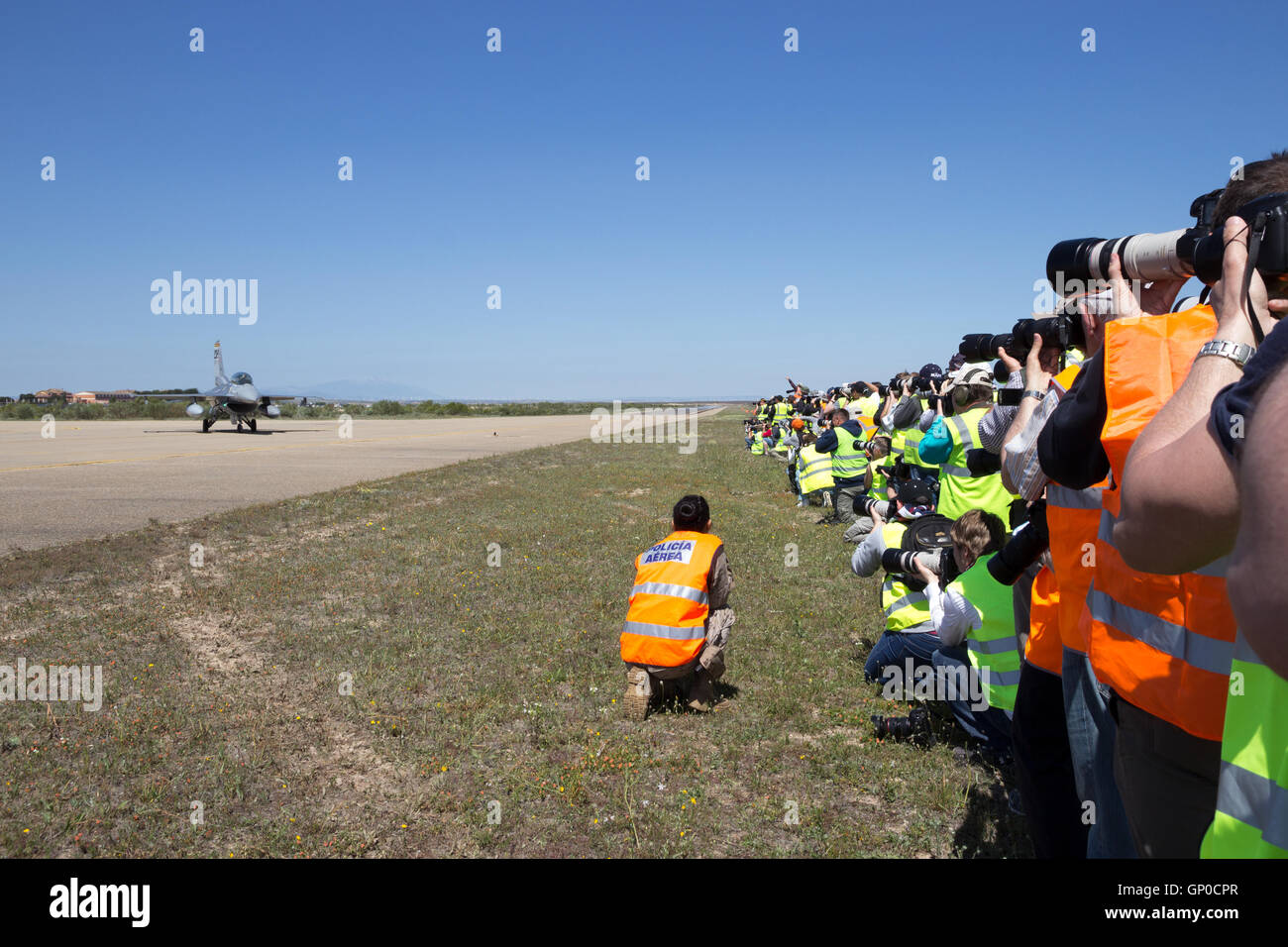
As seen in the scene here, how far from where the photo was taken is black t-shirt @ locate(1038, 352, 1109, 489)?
2078 millimetres

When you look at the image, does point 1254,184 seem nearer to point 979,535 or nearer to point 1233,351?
point 1233,351

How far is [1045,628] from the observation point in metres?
2.81

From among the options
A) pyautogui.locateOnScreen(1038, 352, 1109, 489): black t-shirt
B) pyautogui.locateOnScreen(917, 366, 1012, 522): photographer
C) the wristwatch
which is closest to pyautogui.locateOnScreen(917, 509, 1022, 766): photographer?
pyautogui.locateOnScreen(917, 366, 1012, 522): photographer

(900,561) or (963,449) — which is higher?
(963,449)

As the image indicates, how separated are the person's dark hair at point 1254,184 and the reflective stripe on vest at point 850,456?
32.4 feet

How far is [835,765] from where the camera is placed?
427 cm

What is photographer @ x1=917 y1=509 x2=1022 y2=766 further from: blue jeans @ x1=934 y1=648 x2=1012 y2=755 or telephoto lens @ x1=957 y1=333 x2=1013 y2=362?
telephoto lens @ x1=957 y1=333 x2=1013 y2=362

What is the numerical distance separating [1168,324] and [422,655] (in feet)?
18.4

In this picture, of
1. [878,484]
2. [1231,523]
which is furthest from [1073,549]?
[878,484]

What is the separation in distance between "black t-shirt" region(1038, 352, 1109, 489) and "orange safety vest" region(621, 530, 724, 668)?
2943mm

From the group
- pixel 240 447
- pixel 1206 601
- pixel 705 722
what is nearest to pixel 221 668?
pixel 705 722

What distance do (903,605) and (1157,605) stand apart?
3272mm

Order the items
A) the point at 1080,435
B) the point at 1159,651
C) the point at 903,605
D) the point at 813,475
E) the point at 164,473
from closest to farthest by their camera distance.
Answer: the point at 1159,651 → the point at 1080,435 → the point at 903,605 → the point at 813,475 → the point at 164,473
